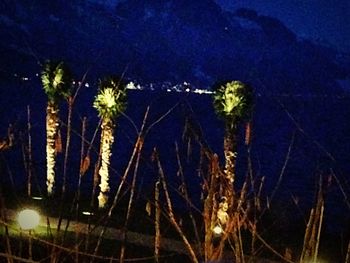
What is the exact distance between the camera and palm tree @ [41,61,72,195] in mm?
19375

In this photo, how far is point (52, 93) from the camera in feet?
63.8

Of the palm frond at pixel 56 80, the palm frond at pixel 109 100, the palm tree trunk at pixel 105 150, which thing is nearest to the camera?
the palm frond at pixel 109 100

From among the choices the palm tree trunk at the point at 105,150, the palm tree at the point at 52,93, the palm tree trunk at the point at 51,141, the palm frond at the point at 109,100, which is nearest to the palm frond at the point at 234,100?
the palm frond at the point at 109,100

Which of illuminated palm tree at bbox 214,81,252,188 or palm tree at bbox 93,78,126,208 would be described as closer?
illuminated palm tree at bbox 214,81,252,188

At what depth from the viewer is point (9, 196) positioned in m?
18.7

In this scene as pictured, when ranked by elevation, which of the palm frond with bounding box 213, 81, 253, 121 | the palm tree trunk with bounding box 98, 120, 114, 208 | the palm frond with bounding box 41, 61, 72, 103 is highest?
the palm frond with bounding box 41, 61, 72, 103

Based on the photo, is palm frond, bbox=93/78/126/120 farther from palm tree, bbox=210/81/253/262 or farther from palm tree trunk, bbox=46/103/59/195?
palm tree, bbox=210/81/253/262

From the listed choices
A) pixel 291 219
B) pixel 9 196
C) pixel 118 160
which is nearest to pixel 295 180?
pixel 118 160

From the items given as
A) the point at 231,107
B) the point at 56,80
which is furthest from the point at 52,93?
the point at 231,107

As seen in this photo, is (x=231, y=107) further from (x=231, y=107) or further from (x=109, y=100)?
(x=109, y=100)

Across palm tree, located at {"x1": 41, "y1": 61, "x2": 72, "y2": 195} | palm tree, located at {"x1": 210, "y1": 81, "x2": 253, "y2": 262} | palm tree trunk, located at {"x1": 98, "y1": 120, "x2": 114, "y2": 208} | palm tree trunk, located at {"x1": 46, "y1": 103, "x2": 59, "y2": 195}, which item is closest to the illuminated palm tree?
palm tree, located at {"x1": 210, "y1": 81, "x2": 253, "y2": 262}

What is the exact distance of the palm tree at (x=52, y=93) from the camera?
19.4 m

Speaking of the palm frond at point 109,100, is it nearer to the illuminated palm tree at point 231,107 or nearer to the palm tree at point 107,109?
the palm tree at point 107,109

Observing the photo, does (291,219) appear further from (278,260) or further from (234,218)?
(234,218)
